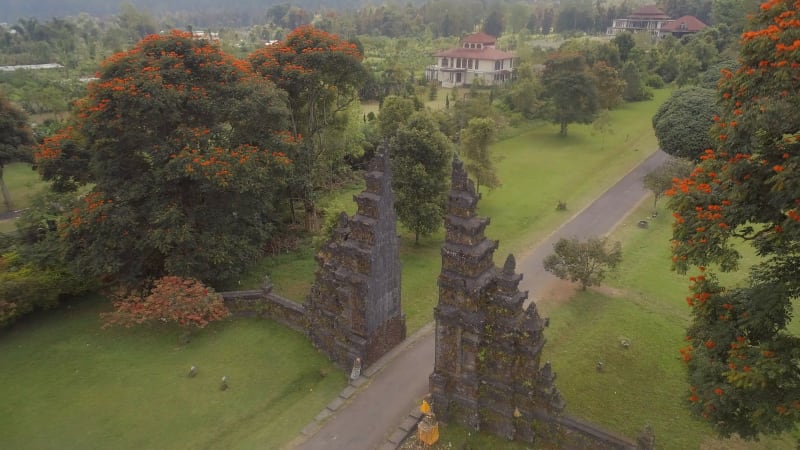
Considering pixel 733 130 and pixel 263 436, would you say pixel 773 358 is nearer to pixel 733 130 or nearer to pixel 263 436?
pixel 733 130

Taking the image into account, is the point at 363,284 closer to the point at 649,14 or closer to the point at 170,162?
the point at 170,162

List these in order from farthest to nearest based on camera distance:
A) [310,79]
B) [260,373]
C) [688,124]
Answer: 1. [688,124]
2. [310,79]
3. [260,373]

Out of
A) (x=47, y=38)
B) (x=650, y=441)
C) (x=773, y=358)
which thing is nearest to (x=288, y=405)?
(x=650, y=441)

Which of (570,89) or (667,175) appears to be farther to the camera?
(570,89)

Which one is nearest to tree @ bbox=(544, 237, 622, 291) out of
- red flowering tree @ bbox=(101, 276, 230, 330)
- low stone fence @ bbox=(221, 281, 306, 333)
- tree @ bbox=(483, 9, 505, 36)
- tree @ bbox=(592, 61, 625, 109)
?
low stone fence @ bbox=(221, 281, 306, 333)

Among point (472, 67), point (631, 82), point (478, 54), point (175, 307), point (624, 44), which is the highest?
point (624, 44)

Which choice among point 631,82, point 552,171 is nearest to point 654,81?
point 631,82

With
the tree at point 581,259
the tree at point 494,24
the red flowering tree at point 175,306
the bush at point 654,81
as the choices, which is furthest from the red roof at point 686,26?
the red flowering tree at point 175,306
